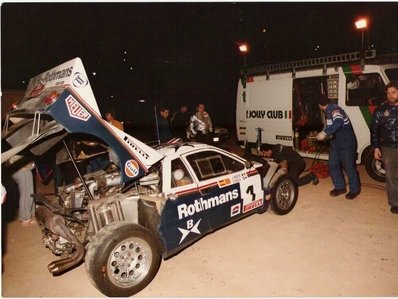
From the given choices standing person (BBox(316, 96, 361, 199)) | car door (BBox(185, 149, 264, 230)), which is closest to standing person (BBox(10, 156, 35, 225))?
car door (BBox(185, 149, 264, 230))

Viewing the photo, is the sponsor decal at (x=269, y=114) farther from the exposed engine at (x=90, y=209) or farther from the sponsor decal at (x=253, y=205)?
the exposed engine at (x=90, y=209)

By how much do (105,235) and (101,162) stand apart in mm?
3740

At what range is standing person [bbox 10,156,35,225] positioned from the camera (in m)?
5.29

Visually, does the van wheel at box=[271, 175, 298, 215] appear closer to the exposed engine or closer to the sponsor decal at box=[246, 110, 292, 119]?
the exposed engine

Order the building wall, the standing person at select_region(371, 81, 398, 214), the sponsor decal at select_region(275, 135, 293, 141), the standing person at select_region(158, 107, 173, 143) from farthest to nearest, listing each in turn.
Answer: the building wall → the sponsor decal at select_region(275, 135, 293, 141) → the standing person at select_region(158, 107, 173, 143) → the standing person at select_region(371, 81, 398, 214)

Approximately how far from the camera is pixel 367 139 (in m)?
7.48

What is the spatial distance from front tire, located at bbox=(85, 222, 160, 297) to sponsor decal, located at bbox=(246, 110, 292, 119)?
6.54m

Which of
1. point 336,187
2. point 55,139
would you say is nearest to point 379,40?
point 336,187

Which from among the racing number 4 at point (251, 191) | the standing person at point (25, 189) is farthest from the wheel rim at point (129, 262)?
the standing person at point (25, 189)

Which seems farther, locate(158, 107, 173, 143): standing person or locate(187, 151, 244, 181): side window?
locate(158, 107, 173, 143): standing person

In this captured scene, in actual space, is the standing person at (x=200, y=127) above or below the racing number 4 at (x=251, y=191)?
above

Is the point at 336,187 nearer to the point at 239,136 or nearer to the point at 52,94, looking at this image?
the point at 239,136

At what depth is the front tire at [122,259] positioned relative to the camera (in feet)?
10.8

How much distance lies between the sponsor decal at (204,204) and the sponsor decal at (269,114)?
16.8ft
